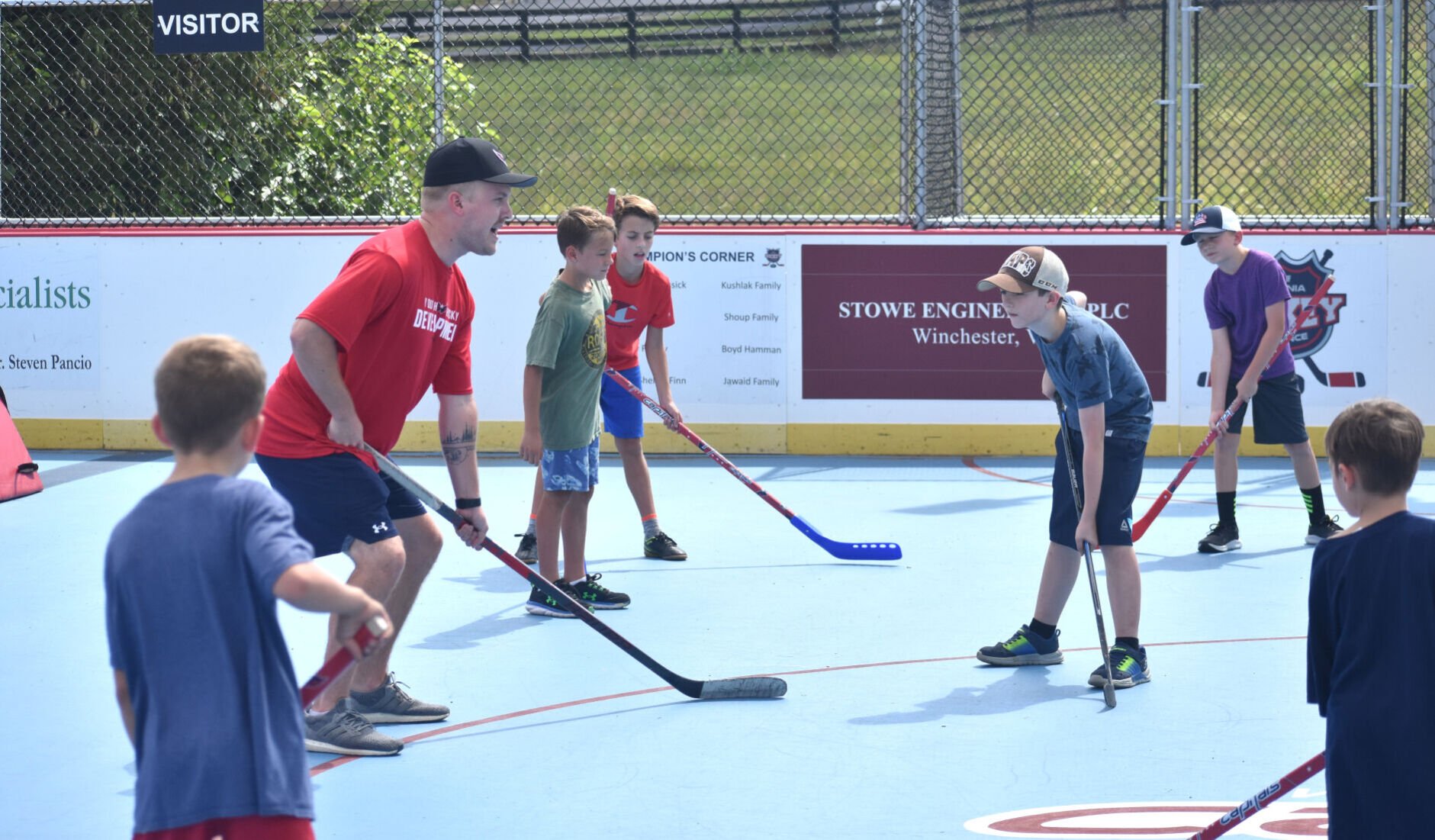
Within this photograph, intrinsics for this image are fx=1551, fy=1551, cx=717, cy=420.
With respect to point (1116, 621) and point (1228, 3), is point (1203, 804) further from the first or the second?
point (1228, 3)

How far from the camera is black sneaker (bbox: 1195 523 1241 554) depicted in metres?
7.21

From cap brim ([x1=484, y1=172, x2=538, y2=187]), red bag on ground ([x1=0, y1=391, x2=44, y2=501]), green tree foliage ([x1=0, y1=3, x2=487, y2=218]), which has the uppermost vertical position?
green tree foliage ([x1=0, y1=3, x2=487, y2=218])

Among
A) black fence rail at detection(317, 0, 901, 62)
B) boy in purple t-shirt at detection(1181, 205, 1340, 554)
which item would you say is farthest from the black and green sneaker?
black fence rail at detection(317, 0, 901, 62)

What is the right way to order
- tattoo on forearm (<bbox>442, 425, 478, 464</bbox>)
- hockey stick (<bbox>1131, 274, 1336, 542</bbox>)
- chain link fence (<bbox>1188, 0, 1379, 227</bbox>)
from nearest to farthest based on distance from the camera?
tattoo on forearm (<bbox>442, 425, 478, 464</bbox>) < hockey stick (<bbox>1131, 274, 1336, 542</bbox>) < chain link fence (<bbox>1188, 0, 1379, 227</bbox>)

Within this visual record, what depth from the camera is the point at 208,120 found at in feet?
37.7

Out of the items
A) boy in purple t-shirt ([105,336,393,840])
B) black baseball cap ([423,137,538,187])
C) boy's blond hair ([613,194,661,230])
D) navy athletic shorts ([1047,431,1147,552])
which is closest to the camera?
boy in purple t-shirt ([105,336,393,840])

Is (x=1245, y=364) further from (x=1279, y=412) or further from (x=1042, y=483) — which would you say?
(x=1042, y=483)

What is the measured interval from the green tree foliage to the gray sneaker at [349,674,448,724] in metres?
6.73

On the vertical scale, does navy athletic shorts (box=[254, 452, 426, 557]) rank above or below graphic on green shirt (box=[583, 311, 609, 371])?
below

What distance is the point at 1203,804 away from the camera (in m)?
3.97

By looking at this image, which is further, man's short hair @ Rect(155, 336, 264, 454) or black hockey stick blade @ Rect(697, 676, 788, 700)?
black hockey stick blade @ Rect(697, 676, 788, 700)

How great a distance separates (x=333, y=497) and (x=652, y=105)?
10922mm

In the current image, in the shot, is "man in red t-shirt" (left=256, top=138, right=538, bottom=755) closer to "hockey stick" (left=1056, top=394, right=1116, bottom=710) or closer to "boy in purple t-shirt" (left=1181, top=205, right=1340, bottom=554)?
"hockey stick" (left=1056, top=394, right=1116, bottom=710)

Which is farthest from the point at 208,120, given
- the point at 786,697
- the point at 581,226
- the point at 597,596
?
the point at 786,697
